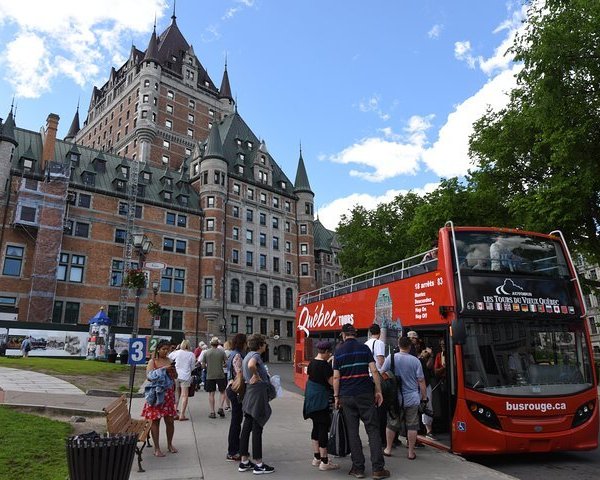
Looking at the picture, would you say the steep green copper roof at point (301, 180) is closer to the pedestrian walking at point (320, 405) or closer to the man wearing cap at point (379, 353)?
the man wearing cap at point (379, 353)

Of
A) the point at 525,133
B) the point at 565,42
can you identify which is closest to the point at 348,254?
the point at 525,133

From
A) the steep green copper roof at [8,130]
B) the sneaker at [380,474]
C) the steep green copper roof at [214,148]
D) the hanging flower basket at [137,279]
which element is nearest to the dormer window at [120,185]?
the steep green copper roof at [8,130]

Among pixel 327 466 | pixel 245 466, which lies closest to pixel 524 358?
pixel 327 466

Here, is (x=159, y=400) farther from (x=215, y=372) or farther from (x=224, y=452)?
(x=215, y=372)

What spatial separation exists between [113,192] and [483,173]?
33.9 m

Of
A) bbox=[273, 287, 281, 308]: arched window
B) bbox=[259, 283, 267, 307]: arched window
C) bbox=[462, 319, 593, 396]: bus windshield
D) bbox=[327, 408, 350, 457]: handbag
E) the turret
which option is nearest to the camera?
bbox=[327, 408, 350, 457]: handbag

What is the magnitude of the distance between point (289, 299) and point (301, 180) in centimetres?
1607

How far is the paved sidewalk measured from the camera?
21.4ft

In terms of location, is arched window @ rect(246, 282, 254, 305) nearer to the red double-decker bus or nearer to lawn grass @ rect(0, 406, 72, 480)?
lawn grass @ rect(0, 406, 72, 480)

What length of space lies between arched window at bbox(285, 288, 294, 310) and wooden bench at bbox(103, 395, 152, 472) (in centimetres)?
4926

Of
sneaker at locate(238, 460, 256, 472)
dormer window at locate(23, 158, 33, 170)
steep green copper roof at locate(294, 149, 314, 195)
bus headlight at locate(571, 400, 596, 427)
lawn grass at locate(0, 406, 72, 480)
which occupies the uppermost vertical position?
steep green copper roof at locate(294, 149, 314, 195)

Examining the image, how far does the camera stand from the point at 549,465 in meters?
7.93

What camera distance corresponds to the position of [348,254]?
136 ft

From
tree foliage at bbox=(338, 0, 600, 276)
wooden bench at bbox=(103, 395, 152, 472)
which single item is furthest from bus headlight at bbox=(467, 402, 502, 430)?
tree foliage at bbox=(338, 0, 600, 276)
